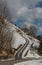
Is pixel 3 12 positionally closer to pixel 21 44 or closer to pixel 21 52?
pixel 21 52

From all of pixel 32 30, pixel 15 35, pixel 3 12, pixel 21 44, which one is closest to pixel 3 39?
pixel 3 12

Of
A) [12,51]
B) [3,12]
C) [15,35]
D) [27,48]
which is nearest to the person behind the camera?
[3,12]

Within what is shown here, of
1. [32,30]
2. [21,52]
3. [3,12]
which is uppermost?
[32,30]

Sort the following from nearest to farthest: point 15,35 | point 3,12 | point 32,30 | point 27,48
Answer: point 3,12, point 27,48, point 15,35, point 32,30

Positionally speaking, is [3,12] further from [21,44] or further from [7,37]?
[21,44]

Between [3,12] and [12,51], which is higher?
[3,12]

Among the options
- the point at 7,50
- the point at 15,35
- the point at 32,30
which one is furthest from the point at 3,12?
the point at 32,30

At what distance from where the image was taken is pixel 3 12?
206 feet

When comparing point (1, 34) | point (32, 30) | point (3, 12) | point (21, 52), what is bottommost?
point (21, 52)

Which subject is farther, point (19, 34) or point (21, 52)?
point (19, 34)

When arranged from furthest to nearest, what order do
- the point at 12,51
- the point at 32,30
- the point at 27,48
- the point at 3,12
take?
the point at 32,30 → the point at 27,48 → the point at 12,51 → the point at 3,12

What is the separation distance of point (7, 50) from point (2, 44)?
2.44m

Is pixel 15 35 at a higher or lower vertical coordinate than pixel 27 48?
higher

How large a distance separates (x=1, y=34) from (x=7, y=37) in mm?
4378
